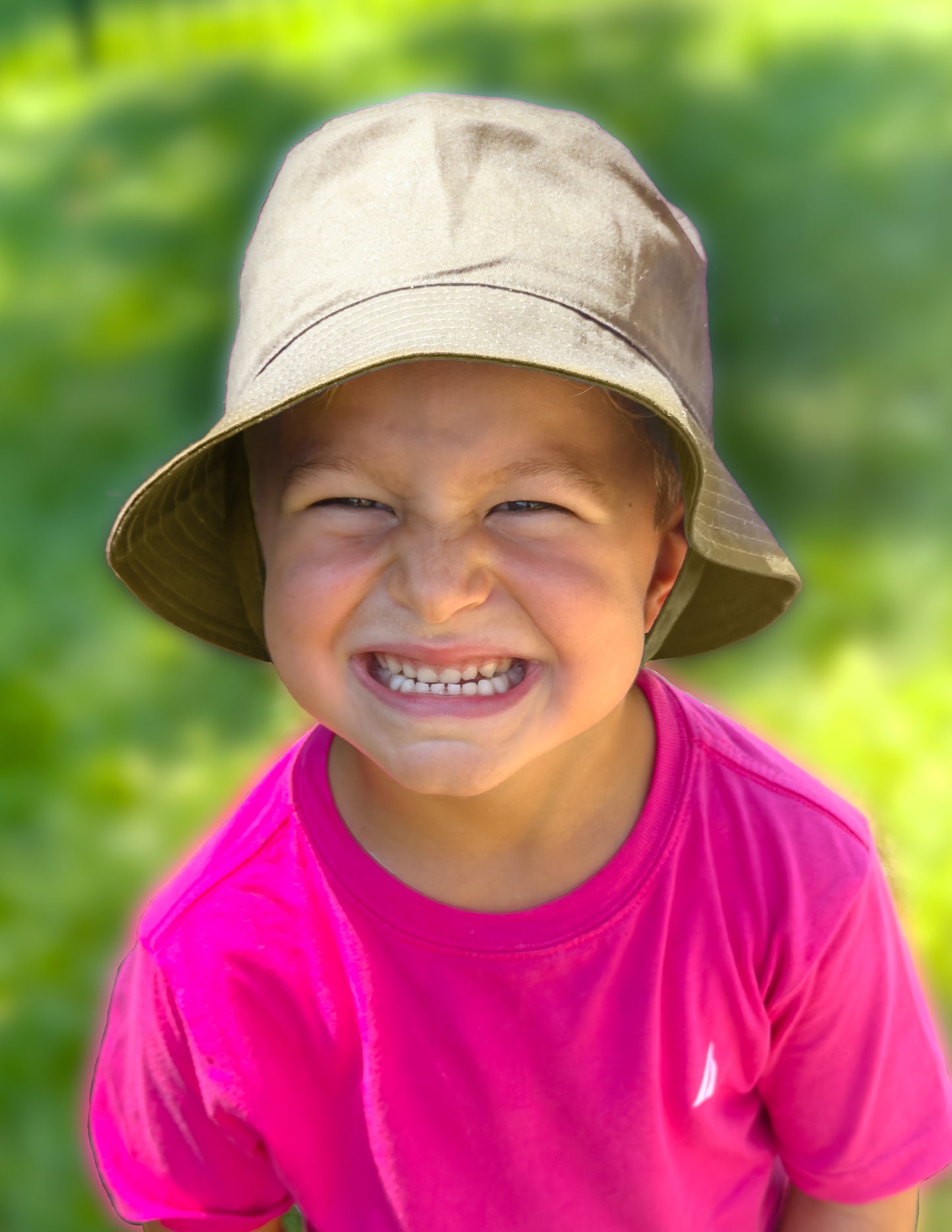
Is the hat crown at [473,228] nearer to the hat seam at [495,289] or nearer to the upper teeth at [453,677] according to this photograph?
the hat seam at [495,289]

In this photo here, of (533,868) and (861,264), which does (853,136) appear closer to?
(861,264)

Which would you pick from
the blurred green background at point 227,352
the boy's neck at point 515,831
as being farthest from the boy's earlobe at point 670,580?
the blurred green background at point 227,352

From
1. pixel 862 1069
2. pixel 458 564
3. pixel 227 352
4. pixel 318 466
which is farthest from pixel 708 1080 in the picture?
pixel 227 352

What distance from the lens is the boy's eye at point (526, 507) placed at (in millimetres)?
1199

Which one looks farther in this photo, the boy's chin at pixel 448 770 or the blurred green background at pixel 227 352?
the blurred green background at pixel 227 352

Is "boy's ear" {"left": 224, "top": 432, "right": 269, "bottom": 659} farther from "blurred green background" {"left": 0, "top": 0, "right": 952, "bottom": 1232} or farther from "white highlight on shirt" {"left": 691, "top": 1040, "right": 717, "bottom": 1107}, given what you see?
"blurred green background" {"left": 0, "top": 0, "right": 952, "bottom": 1232}

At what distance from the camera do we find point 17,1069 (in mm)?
2107

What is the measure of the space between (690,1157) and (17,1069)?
1089 mm

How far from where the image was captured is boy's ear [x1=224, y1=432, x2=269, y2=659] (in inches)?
54.7

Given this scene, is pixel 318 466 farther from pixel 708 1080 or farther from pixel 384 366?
pixel 708 1080

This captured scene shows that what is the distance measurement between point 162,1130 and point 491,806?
402 mm

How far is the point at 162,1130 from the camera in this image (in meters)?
1.35

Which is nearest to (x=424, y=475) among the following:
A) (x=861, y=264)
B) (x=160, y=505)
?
(x=160, y=505)

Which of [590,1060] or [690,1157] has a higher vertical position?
[590,1060]
